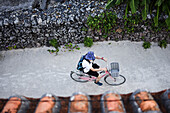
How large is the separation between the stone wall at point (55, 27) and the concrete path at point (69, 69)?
36 cm

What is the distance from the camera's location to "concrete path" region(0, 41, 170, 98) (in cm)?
595

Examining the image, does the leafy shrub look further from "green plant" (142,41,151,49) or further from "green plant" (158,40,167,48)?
"green plant" (158,40,167,48)

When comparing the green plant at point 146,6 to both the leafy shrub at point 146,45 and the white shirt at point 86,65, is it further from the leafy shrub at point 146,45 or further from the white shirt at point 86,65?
the white shirt at point 86,65

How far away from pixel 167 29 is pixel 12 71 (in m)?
6.88

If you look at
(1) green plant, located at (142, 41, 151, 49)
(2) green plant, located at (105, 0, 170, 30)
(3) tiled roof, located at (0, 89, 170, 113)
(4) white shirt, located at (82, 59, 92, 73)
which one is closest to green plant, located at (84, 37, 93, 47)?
(2) green plant, located at (105, 0, 170, 30)

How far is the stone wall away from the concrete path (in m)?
0.36

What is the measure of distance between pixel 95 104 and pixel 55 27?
5.64m

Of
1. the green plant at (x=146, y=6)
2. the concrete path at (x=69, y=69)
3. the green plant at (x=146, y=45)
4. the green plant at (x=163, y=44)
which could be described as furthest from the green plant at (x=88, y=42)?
the green plant at (x=163, y=44)

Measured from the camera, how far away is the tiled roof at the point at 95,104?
2.54 meters

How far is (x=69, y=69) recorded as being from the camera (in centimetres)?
688

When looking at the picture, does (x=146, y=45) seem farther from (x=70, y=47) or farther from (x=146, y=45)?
(x=70, y=47)

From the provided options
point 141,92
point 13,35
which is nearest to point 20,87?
point 13,35

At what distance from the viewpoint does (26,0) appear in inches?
354

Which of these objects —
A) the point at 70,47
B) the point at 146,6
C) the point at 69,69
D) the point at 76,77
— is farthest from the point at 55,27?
the point at 146,6
